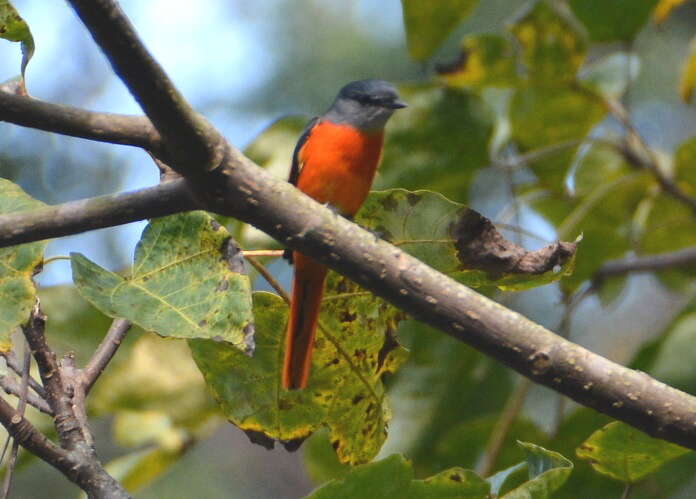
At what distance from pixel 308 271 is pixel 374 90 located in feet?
3.03

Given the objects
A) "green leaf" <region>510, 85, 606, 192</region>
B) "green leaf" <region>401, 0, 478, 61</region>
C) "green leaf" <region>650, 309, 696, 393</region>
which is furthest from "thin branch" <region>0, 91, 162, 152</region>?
"green leaf" <region>510, 85, 606, 192</region>

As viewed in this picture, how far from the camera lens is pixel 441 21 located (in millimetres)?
2111

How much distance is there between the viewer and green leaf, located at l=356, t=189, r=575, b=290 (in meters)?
1.26

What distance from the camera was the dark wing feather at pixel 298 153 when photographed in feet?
6.95

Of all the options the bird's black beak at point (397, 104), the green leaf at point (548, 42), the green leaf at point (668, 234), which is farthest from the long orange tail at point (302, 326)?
the green leaf at point (668, 234)

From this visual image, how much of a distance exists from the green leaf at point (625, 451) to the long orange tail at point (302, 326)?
46cm

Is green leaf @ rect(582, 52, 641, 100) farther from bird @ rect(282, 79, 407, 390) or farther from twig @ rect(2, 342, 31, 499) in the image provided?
twig @ rect(2, 342, 31, 499)

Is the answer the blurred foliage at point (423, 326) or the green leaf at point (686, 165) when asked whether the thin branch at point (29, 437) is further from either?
the green leaf at point (686, 165)

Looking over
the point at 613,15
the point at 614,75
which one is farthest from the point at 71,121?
the point at 614,75

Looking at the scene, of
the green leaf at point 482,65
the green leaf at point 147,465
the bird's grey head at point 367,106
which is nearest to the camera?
the green leaf at point 147,465

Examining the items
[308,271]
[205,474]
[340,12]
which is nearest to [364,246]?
[308,271]

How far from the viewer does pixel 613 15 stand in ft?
7.83

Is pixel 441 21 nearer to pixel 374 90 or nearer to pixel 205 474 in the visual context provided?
pixel 374 90

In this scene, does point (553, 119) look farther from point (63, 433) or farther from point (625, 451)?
point (63, 433)
